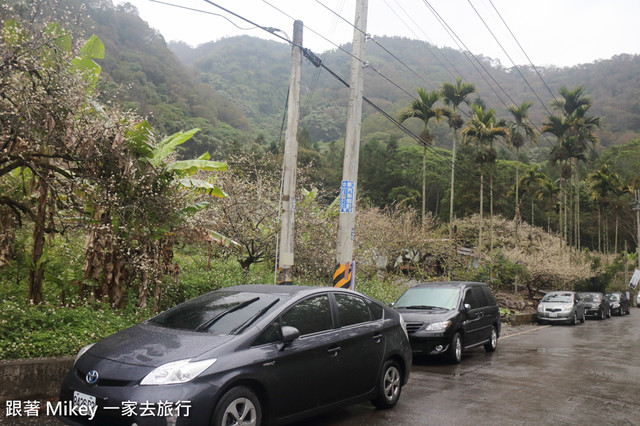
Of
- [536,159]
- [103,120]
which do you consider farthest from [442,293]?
[536,159]

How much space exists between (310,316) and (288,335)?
705mm

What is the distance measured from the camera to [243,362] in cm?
470

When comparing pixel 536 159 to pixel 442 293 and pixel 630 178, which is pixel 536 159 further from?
pixel 442 293

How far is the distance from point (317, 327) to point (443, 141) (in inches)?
2800

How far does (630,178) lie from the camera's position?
63281mm

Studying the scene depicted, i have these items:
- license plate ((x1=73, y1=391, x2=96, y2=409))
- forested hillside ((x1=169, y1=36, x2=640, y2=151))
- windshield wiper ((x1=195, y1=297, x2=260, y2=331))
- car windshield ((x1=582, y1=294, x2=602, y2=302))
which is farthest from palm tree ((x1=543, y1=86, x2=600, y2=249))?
license plate ((x1=73, y1=391, x2=96, y2=409))

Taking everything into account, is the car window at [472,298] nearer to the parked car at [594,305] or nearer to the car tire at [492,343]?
the car tire at [492,343]

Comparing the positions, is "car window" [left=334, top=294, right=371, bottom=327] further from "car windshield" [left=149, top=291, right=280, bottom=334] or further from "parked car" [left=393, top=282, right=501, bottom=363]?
"parked car" [left=393, top=282, right=501, bottom=363]

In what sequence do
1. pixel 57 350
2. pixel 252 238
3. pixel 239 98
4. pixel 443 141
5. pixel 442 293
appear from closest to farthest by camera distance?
1. pixel 57 350
2. pixel 442 293
3. pixel 252 238
4. pixel 443 141
5. pixel 239 98

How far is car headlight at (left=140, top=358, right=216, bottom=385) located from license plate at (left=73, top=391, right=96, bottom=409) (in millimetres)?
503

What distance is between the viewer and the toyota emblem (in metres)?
4.52

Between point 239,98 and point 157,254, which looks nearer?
point 157,254

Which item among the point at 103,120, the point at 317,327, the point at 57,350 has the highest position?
the point at 103,120

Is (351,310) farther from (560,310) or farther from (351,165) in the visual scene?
(560,310)
